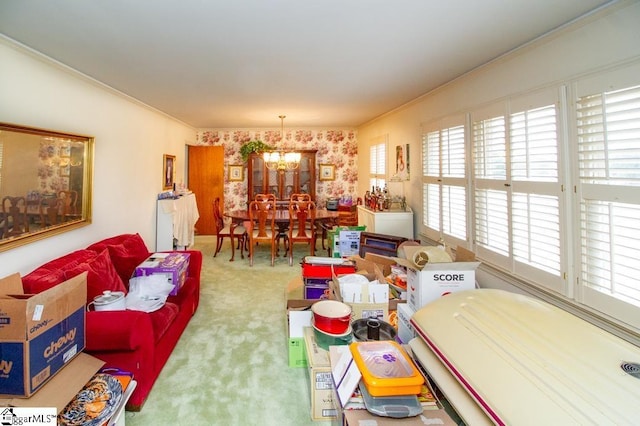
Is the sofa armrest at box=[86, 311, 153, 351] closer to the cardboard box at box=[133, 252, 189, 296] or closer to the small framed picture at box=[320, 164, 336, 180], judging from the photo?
the cardboard box at box=[133, 252, 189, 296]

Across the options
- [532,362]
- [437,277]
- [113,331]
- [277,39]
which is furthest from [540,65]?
[113,331]

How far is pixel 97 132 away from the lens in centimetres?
321

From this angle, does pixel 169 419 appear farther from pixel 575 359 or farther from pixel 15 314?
pixel 575 359

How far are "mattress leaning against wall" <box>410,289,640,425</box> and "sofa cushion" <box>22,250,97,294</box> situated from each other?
2236 millimetres

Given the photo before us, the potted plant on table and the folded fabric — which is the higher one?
the potted plant on table

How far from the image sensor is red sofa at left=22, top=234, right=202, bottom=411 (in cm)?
176

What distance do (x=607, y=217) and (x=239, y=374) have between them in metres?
2.56

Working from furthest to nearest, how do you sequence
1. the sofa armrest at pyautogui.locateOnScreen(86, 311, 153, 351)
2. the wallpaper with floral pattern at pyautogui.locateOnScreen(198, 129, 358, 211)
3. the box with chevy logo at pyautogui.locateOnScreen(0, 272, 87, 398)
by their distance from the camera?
1. the wallpaper with floral pattern at pyautogui.locateOnScreen(198, 129, 358, 211)
2. the sofa armrest at pyautogui.locateOnScreen(86, 311, 153, 351)
3. the box with chevy logo at pyautogui.locateOnScreen(0, 272, 87, 398)

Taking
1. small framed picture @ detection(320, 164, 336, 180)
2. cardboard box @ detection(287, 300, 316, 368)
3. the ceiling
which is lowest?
cardboard box @ detection(287, 300, 316, 368)

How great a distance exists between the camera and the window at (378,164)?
5406mm

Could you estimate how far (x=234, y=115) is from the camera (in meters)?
5.25

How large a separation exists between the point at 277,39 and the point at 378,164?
373cm

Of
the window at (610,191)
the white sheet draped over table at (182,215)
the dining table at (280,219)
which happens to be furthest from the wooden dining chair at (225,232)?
the window at (610,191)

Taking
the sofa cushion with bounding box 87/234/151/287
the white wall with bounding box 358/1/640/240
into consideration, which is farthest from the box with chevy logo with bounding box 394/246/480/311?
the sofa cushion with bounding box 87/234/151/287
